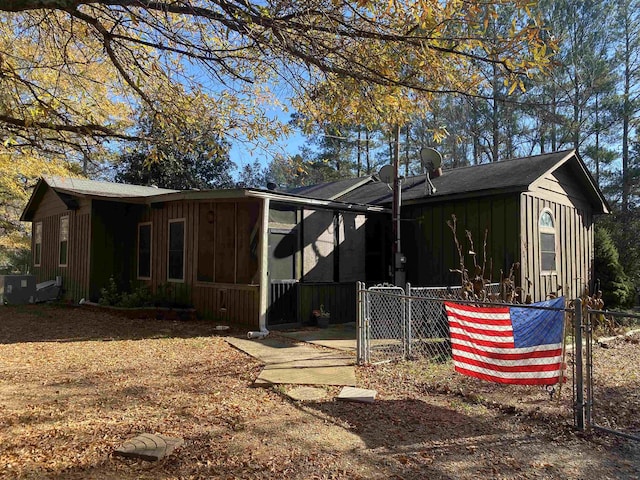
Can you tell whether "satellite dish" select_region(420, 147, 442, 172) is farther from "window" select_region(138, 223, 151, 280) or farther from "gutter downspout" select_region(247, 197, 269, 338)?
"window" select_region(138, 223, 151, 280)

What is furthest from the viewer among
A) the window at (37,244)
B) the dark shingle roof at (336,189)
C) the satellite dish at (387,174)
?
the window at (37,244)

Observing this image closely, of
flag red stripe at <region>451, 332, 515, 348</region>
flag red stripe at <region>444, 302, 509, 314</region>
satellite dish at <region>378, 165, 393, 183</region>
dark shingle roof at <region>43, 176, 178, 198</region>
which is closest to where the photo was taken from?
flag red stripe at <region>451, 332, 515, 348</region>

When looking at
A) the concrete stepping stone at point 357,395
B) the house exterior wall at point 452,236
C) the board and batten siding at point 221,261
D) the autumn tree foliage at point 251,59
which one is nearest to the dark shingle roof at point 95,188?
the board and batten siding at point 221,261

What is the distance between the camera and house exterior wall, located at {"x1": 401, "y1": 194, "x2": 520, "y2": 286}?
29.8 ft

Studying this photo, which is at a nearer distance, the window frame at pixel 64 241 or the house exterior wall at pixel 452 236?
the house exterior wall at pixel 452 236

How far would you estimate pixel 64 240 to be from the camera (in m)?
13.7

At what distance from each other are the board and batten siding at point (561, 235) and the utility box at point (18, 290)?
1330cm

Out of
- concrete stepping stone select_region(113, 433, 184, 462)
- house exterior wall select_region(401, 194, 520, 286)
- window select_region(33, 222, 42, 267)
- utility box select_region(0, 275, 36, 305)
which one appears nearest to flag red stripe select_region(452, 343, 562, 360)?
concrete stepping stone select_region(113, 433, 184, 462)

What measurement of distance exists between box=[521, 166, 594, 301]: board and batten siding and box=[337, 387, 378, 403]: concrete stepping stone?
5408mm

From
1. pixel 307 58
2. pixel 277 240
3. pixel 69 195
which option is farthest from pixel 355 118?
A: pixel 69 195

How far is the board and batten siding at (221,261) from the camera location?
922cm

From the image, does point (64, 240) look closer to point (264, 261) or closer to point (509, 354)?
point (264, 261)

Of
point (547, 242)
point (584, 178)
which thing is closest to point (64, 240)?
point (547, 242)

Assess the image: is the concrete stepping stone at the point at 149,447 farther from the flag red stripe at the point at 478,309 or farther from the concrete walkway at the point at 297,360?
the flag red stripe at the point at 478,309
